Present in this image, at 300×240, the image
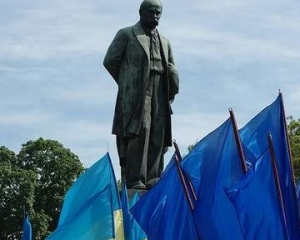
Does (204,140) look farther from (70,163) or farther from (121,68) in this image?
→ (70,163)

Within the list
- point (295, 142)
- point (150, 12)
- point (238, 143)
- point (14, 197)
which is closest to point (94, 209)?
point (238, 143)

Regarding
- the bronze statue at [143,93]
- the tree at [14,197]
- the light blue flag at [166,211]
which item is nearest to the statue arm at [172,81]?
the bronze statue at [143,93]

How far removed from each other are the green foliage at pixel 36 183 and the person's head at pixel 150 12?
29028 millimetres

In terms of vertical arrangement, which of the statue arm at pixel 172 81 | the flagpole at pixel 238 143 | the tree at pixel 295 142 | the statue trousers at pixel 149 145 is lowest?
the flagpole at pixel 238 143

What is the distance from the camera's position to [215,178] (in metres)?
13.2

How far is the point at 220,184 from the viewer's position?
1320 centimetres

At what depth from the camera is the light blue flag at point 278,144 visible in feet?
40.9

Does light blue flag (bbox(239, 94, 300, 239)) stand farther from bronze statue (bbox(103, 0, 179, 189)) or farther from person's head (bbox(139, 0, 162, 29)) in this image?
person's head (bbox(139, 0, 162, 29))

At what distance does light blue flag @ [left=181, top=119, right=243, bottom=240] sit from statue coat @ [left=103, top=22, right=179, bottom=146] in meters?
2.10

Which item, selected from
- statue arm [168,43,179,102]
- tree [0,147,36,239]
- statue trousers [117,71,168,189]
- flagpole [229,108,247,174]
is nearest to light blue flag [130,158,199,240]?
flagpole [229,108,247,174]

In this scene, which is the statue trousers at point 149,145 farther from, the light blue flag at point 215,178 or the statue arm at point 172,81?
the light blue flag at point 215,178

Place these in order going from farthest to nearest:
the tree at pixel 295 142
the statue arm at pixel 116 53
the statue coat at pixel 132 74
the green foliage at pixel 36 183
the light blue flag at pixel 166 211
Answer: the green foliage at pixel 36 183 < the tree at pixel 295 142 < the statue arm at pixel 116 53 < the statue coat at pixel 132 74 < the light blue flag at pixel 166 211

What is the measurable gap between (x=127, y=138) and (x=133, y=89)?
0.78 m

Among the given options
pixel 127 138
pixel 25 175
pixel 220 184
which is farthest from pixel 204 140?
pixel 25 175
